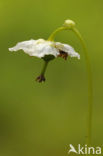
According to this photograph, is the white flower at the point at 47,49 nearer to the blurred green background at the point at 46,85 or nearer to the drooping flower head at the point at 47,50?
the drooping flower head at the point at 47,50

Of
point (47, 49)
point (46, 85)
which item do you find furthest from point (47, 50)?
point (46, 85)

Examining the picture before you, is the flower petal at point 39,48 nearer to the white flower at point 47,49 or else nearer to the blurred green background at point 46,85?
the white flower at point 47,49

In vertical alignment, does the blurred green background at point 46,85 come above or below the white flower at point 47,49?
above

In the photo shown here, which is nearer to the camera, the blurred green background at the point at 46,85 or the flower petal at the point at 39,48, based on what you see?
the flower petal at the point at 39,48

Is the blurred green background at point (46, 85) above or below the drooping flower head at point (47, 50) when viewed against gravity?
above

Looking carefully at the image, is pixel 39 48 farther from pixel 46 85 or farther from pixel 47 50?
pixel 46 85

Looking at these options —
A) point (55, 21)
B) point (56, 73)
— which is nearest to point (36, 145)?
point (56, 73)

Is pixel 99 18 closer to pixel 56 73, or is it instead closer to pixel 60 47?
pixel 56 73

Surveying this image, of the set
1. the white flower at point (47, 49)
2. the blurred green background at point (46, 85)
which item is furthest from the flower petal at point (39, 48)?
the blurred green background at point (46, 85)

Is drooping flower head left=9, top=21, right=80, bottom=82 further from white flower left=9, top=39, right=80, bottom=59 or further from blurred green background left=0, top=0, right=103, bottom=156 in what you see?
blurred green background left=0, top=0, right=103, bottom=156
